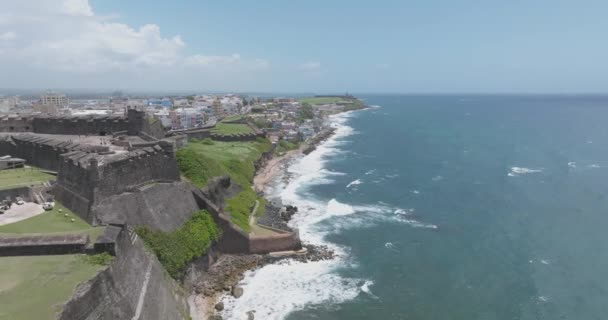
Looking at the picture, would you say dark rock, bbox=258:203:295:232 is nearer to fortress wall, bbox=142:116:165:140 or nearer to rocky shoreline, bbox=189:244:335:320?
rocky shoreline, bbox=189:244:335:320

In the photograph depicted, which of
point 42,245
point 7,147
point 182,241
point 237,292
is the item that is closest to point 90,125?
point 7,147

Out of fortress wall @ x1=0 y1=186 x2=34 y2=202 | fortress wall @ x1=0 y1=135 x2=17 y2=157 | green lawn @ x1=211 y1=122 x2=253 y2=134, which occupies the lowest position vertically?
green lawn @ x1=211 y1=122 x2=253 y2=134

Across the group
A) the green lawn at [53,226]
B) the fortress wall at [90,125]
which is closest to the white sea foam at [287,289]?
the green lawn at [53,226]

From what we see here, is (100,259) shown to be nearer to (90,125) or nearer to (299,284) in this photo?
(299,284)

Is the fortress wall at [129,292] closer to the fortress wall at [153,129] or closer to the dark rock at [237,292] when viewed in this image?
the dark rock at [237,292]

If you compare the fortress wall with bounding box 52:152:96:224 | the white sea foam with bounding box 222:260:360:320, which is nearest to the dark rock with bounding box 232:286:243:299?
the white sea foam with bounding box 222:260:360:320

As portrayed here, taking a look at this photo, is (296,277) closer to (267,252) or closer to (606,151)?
(267,252)

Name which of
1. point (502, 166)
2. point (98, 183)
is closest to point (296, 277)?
point (98, 183)
